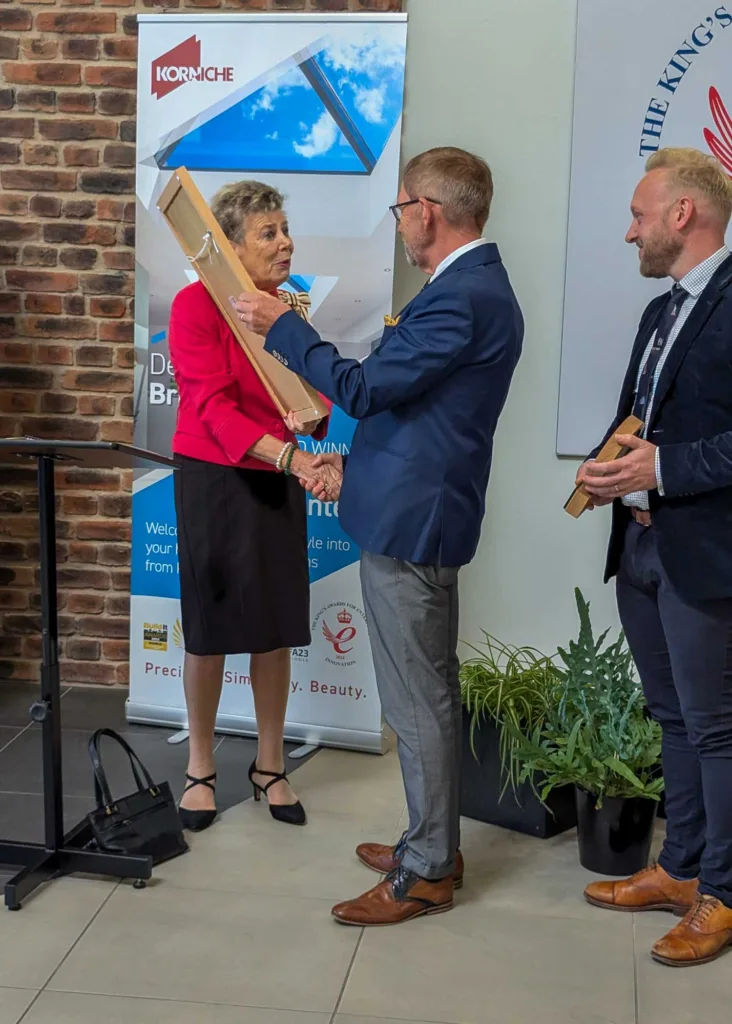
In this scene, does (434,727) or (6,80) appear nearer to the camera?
(434,727)

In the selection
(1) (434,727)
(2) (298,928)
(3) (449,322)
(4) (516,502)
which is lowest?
(2) (298,928)

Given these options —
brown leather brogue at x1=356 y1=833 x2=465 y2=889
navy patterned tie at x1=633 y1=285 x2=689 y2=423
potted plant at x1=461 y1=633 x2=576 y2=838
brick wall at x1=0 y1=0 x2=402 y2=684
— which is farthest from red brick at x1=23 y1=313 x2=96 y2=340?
navy patterned tie at x1=633 y1=285 x2=689 y2=423

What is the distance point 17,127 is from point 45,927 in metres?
2.59

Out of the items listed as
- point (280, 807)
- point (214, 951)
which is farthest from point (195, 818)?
point (214, 951)

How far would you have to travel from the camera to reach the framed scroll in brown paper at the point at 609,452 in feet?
7.80

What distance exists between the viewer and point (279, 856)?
9.35 feet

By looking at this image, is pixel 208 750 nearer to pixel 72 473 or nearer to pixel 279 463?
pixel 279 463

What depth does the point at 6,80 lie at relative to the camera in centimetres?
382

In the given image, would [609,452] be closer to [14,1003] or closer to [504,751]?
[504,751]

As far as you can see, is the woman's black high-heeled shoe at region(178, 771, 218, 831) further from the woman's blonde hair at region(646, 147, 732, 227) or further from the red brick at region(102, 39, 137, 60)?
the red brick at region(102, 39, 137, 60)

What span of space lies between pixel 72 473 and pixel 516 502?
4.98 feet

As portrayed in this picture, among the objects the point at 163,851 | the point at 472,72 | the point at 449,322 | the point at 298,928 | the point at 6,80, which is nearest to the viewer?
the point at 449,322

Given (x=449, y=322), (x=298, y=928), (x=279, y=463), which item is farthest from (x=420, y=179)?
(x=298, y=928)

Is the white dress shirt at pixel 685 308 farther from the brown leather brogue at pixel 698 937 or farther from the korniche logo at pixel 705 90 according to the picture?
the korniche logo at pixel 705 90
